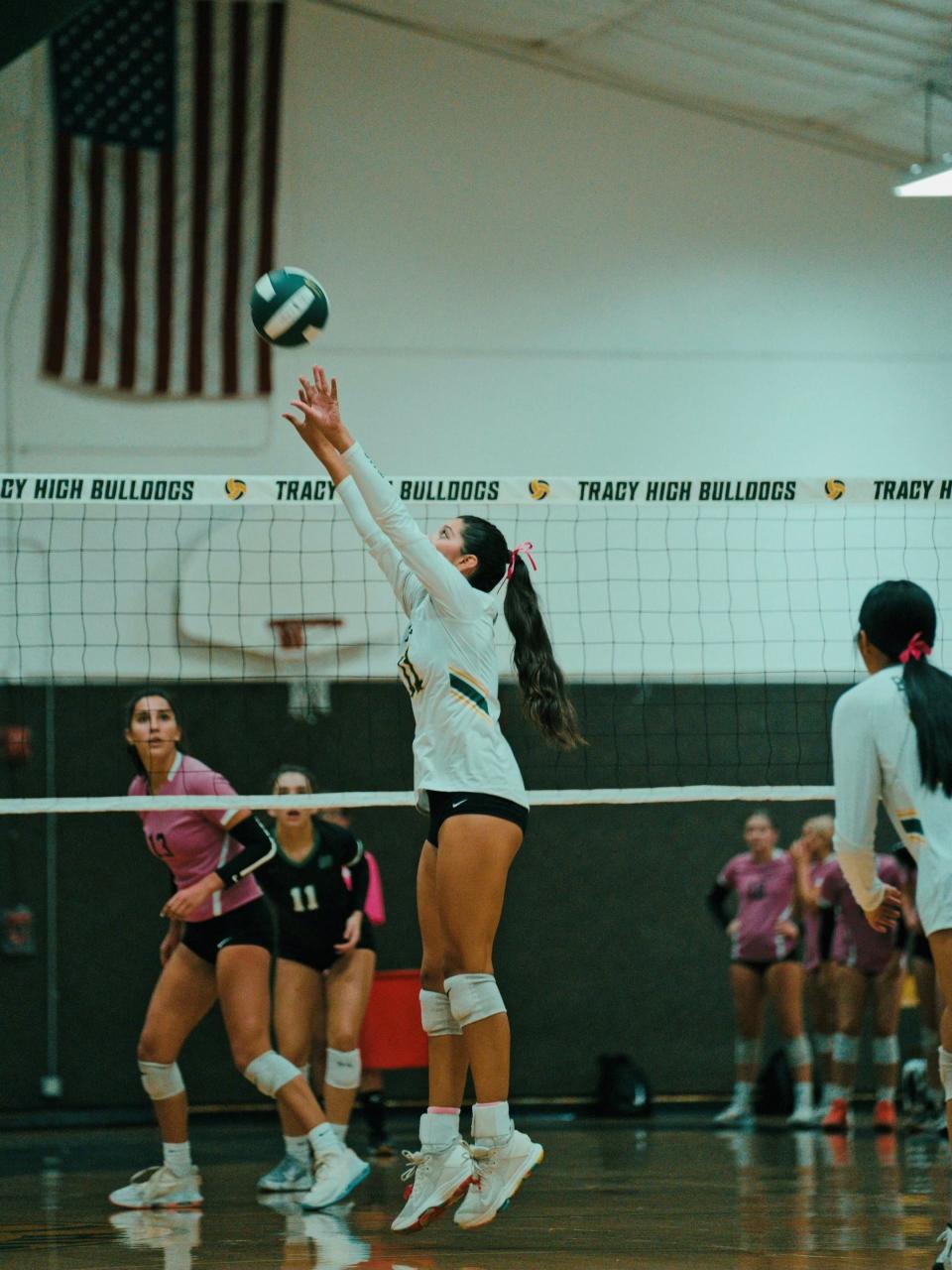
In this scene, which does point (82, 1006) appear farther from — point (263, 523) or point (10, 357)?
point (10, 357)

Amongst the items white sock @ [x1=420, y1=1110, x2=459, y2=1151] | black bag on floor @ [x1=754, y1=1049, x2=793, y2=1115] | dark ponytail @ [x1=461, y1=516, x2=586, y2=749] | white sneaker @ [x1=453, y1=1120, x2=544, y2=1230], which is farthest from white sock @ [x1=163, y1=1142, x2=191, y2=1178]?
black bag on floor @ [x1=754, y1=1049, x2=793, y2=1115]

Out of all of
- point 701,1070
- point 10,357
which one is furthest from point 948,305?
point 10,357

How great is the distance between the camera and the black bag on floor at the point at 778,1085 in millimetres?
11812

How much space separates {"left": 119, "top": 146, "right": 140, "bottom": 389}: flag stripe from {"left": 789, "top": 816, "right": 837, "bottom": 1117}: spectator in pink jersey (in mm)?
5919

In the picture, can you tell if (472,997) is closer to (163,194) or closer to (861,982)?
(861,982)

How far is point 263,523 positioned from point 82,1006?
3633mm

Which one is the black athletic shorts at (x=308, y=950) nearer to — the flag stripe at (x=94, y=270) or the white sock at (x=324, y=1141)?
the white sock at (x=324, y=1141)

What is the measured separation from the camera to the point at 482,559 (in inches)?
203

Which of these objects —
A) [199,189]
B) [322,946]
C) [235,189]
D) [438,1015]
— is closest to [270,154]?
[235,189]

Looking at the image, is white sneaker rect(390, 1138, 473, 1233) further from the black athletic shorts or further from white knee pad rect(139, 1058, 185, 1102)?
the black athletic shorts

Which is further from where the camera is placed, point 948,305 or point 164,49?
point 948,305

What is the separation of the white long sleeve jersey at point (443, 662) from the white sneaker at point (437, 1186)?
3.27 feet

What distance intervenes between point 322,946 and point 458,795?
3.05 metres

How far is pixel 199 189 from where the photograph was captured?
12.8 metres
